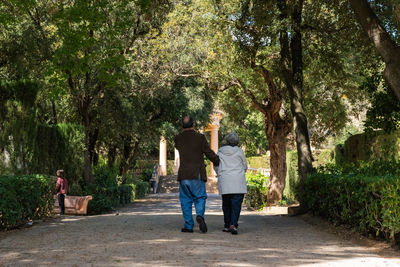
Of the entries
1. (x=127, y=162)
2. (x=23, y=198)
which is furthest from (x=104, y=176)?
(x=23, y=198)

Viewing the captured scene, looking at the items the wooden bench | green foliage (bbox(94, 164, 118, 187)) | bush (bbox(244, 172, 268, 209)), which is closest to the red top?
the wooden bench

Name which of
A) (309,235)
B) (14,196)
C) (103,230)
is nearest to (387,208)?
(309,235)

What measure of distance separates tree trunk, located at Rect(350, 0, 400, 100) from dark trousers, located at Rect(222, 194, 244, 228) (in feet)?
10.1

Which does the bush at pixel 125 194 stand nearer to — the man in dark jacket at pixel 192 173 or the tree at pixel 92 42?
the tree at pixel 92 42

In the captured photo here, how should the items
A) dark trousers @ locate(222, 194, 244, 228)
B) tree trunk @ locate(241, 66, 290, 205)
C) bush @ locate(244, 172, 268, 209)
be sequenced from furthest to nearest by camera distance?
bush @ locate(244, 172, 268, 209), tree trunk @ locate(241, 66, 290, 205), dark trousers @ locate(222, 194, 244, 228)

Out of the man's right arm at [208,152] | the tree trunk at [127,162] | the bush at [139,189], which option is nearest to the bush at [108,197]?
the tree trunk at [127,162]

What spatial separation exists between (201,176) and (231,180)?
49 cm

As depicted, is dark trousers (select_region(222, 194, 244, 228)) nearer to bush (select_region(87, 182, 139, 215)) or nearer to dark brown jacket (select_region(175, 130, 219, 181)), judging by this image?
dark brown jacket (select_region(175, 130, 219, 181))

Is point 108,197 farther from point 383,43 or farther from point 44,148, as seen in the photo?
point 383,43

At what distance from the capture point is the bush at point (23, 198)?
905 centimetres

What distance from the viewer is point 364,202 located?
25.8 ft

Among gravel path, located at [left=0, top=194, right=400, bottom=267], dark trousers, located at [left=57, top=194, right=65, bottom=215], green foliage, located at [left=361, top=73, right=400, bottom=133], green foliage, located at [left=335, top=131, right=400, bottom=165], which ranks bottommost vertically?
gravel path, located at [left=0, top=194, right=400, bottom=267]

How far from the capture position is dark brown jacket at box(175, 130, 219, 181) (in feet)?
26.0

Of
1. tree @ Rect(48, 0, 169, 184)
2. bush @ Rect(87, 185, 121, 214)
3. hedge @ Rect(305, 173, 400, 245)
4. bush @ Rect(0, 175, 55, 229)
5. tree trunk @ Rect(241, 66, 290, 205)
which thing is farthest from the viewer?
tree trunk @ Rect(241, 66, 290, 205)
